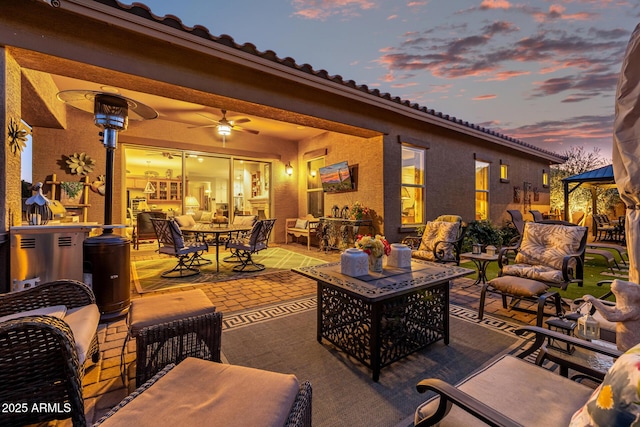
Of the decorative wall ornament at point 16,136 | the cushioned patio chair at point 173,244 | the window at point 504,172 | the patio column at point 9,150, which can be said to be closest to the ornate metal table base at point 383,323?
the patio column at point 9,150

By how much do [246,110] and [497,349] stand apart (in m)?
4.33

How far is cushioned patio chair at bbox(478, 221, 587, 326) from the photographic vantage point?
2.66m

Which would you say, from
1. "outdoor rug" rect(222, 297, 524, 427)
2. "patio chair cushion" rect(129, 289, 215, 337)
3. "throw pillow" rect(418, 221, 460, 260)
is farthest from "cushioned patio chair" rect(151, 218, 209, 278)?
"throw pillow" rect(418, 221, 460, 260)

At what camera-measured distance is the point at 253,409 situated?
93cm

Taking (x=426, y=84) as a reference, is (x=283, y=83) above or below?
below

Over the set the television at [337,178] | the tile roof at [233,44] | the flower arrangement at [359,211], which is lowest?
the flower arrangement at [359,211]

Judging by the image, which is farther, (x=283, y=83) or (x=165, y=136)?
(x=165, y=136)

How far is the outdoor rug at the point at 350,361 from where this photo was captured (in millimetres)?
1618

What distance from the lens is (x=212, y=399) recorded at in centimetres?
99

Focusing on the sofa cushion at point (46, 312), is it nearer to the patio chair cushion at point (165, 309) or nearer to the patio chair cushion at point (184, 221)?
the patio chair cushion at point (165, 309)

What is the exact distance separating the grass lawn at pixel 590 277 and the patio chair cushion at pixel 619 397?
396cm

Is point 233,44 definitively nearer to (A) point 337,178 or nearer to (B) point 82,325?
Answer: (B) point 82,325

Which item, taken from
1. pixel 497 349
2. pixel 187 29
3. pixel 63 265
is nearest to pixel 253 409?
pixel 497 349

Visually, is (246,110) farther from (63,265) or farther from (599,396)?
(599,396)
